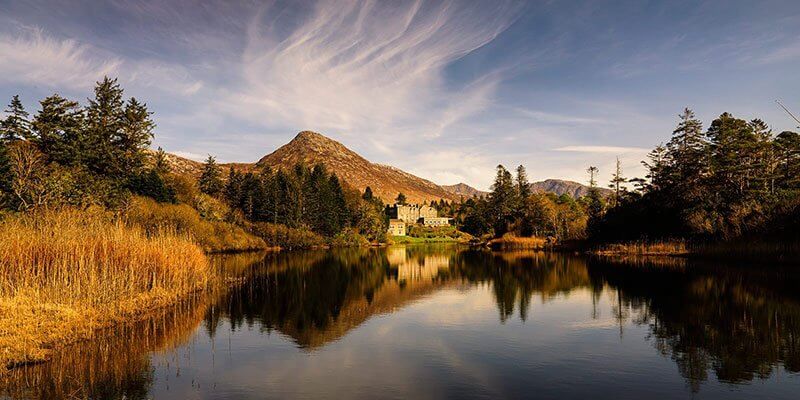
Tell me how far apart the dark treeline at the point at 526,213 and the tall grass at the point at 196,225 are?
4955 cm

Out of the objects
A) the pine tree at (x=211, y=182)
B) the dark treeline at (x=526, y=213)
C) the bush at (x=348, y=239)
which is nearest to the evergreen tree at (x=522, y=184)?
the dark treeline at (x=526, y=213)

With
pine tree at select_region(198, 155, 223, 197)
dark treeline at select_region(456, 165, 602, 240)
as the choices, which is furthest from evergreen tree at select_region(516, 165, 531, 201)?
pine tree at select_region(198, 155, 223, 197)

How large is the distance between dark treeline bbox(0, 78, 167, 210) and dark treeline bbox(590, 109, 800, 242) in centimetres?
5953

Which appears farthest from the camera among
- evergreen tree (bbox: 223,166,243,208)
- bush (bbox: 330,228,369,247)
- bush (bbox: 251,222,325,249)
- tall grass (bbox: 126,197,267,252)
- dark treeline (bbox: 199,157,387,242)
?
bush (bbox: 330,228,369,247)

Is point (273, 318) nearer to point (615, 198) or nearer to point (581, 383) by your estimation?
point (581, 383)

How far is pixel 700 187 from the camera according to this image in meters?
53.5

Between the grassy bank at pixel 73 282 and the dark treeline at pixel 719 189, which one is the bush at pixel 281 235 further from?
the grassy bank at pixel 73 282

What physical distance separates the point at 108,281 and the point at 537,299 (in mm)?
22466

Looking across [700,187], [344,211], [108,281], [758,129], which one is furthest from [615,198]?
[108,281]

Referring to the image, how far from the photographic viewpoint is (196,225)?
69062 millimetres

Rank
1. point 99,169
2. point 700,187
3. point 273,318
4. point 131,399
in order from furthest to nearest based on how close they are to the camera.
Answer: point 99,169, point 700,187, point 273,318, point 131,399

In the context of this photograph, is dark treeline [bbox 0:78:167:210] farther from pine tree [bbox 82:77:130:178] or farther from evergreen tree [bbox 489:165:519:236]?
evergreen tree [bbox 489:165:519:236]

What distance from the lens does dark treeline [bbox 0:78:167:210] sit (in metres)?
35.8

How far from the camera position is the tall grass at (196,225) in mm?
56244
